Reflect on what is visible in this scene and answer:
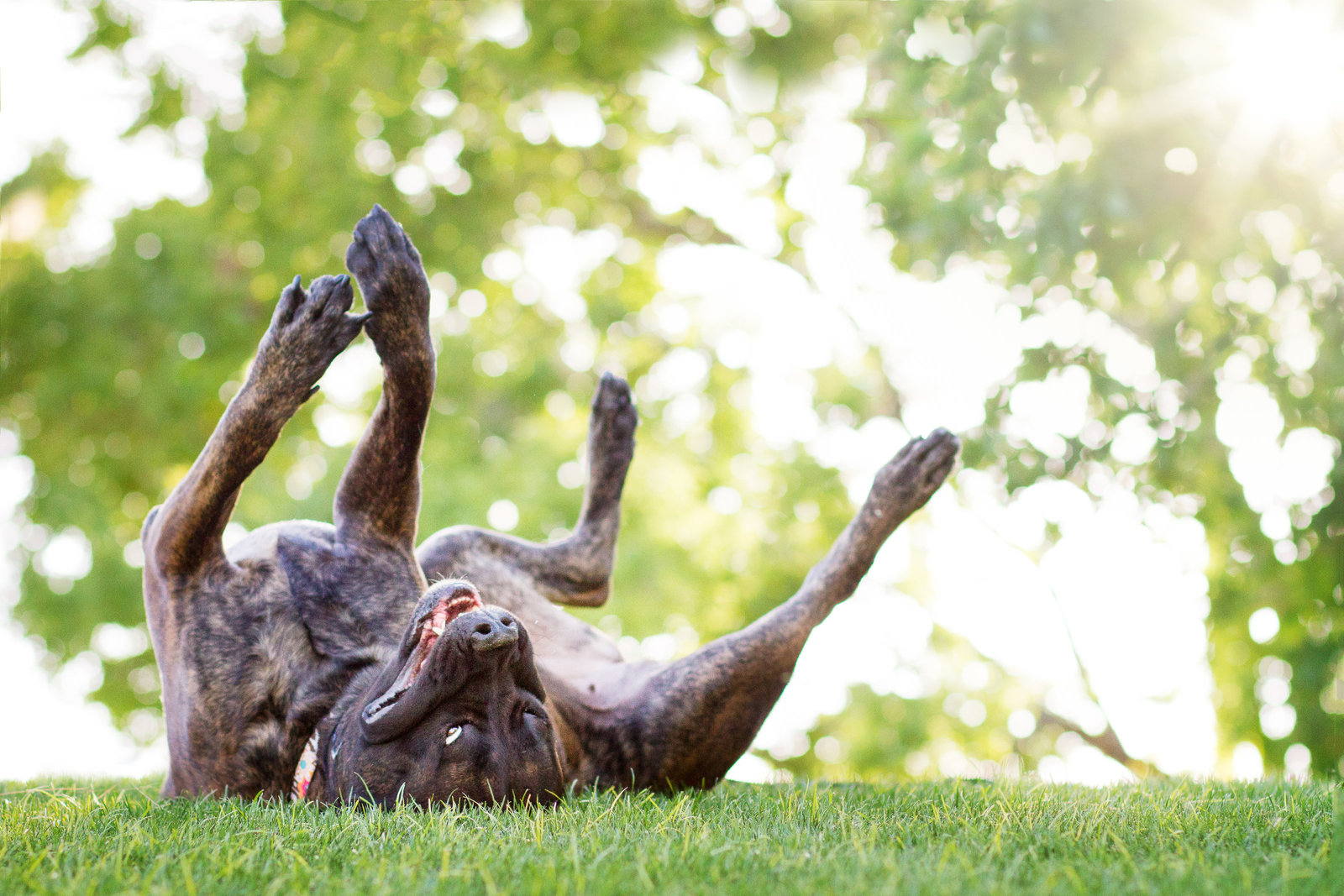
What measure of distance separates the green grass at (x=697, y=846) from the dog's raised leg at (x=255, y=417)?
809mm

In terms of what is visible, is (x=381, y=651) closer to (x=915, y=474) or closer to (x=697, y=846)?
(x=697, y=846)

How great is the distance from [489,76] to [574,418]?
5.50 meters

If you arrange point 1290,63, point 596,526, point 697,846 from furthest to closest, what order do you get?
point 596,526 → point 1290,63 → point 697,846

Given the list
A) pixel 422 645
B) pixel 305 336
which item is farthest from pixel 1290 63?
pixel 422 645

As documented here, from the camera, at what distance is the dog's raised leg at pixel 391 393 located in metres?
3.85

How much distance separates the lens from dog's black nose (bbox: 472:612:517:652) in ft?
10.2

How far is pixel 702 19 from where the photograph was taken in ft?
35.4

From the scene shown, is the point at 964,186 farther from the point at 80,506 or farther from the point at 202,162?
the point at 80,506

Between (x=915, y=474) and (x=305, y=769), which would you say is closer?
(x=305, y=769)

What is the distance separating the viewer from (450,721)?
10.5 ft

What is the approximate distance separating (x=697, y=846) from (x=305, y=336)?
6.87 ft

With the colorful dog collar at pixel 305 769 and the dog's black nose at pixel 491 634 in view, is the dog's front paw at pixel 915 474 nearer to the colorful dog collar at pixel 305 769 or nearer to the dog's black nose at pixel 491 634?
the dog's black nose at pixel 491 634

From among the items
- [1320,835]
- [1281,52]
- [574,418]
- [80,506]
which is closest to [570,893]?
[1320,835]

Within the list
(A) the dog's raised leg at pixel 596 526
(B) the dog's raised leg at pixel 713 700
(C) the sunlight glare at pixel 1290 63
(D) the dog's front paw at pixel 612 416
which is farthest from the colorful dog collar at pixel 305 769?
(C) the sunlight glare at pixel 1290 63
